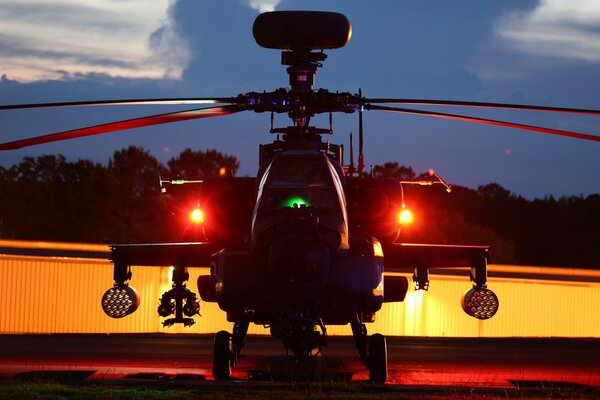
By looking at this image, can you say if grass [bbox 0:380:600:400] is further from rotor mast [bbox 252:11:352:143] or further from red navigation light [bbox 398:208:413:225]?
rotor mast [bbox 252:11:352:143]

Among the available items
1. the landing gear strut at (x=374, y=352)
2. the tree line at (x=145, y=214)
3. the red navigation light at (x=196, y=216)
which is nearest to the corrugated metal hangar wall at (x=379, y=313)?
the red navigation light at (x=196, y=216)

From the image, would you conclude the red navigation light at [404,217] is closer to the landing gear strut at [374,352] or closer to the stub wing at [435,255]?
the stub wing at [435,255]

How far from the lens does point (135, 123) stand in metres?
16.0

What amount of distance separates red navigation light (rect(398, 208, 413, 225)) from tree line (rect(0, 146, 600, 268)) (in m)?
67.0

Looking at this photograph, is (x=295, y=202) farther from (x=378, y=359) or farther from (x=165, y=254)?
(x=165, y=254)

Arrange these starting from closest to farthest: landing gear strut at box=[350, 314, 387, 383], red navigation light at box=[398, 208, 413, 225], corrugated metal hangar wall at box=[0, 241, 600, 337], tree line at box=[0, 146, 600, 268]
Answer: landing gear strut at box=[350, 314, 387, 383], red navigation light at box=[398, 208, 413, 225], corrugated metal hangar wall at box=[0, 241, 600, 337], tree line at box=[0, 146, 600, 268]

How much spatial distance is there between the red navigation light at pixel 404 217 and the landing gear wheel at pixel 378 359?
92.9 inches

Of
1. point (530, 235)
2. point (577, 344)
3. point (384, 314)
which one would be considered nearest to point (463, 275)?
point (384, 314)

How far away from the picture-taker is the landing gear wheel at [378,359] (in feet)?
50.8

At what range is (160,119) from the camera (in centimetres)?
1617

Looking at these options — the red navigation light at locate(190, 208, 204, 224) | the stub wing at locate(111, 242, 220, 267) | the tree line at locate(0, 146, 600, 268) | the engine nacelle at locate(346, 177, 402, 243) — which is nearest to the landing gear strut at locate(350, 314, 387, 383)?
the engine nacelle at locate(346, 177, 402, 243)

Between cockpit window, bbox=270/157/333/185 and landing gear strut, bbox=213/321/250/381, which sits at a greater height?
cockpit window, bbox=270/157/333/185

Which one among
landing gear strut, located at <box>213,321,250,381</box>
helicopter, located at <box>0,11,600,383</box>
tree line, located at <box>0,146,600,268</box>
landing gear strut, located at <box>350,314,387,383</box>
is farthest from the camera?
tree line, located at <box>0,146,600,268</box>

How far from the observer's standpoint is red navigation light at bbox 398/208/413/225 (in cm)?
1720
